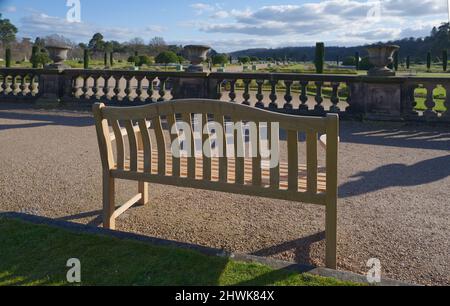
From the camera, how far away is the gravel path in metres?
3.69

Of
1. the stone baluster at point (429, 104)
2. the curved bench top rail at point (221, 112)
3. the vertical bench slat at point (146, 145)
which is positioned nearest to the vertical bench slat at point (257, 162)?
the curved bench top rail at point (221, 112)

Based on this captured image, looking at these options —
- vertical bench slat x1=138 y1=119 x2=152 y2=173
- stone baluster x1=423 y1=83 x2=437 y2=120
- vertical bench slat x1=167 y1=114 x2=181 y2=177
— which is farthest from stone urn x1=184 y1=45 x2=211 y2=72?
vertical bench slat x1=167 y1=114 x2=181 y2=177

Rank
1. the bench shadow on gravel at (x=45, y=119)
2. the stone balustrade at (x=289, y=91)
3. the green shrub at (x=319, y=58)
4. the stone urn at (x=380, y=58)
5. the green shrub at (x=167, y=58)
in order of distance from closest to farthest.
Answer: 1. the stone balustrade at (x=289, y=91)
2. the stone urn at (x=380, y=58)
3. the bench shadow on gravel at (x=45, y=119)
4. the green shrub at (x=319, y=58)
5. the green shrub at (x=167, y=58)

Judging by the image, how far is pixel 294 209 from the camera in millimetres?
4684

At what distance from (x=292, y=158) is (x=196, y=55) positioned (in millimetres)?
8498

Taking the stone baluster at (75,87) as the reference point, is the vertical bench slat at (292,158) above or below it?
below

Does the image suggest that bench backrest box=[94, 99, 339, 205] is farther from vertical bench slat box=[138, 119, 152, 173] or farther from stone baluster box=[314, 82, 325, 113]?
stone baluster box=[314, 82, 325, 113]

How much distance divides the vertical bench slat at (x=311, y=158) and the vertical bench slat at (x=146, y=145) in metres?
1.36

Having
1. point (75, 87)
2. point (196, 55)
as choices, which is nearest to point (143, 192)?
point (196, 55)

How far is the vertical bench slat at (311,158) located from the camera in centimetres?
321

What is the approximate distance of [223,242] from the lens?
3.86 meters

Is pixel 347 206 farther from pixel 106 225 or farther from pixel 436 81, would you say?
pixel 436 81

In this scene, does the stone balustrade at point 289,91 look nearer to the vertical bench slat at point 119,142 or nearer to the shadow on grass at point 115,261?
the vertical bench slat at point 119,142

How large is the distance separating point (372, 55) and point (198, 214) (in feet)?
23.1
